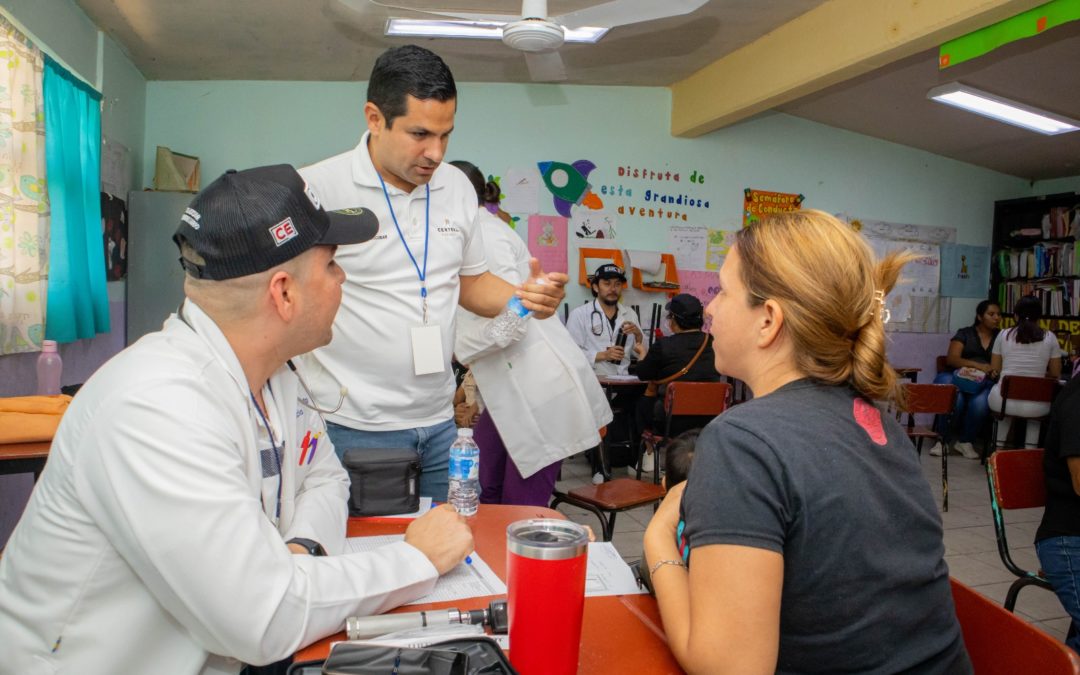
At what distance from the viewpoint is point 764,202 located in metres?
7.56

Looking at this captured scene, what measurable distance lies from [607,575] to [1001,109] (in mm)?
6822

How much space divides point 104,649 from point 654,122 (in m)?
6.79

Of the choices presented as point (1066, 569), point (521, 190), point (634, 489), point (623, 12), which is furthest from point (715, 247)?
point (1066, 569)

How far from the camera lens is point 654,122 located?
280 inches

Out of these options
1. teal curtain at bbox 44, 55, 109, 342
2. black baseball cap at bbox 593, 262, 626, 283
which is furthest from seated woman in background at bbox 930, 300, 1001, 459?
teal curtain at bbox 44, 55, 109, 342

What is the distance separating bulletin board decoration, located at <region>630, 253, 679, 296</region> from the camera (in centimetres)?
699

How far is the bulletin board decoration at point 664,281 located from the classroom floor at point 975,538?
72.0 inches

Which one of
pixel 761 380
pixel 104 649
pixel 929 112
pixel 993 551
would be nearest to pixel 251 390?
pixel 104 649

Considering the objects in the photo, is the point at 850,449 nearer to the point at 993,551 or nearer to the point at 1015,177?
the point at 993,551

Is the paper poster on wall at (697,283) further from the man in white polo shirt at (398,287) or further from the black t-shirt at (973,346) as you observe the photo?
the man in white polo shirt at (398,287)

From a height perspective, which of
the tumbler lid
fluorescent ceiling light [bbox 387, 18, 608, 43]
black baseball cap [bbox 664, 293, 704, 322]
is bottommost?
the tumbler lid

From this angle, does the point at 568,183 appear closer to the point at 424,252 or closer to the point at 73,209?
the point at 73,209

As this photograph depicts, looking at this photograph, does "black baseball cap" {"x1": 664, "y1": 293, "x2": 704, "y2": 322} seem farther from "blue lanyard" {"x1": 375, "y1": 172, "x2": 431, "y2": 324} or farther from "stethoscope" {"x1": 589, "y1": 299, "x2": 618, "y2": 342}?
"blue lanyard" {"x1": 375, "y1": 172, "x2": 431, "y2": 324}

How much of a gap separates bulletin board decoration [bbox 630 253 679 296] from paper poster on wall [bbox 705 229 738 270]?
0.39 meters
